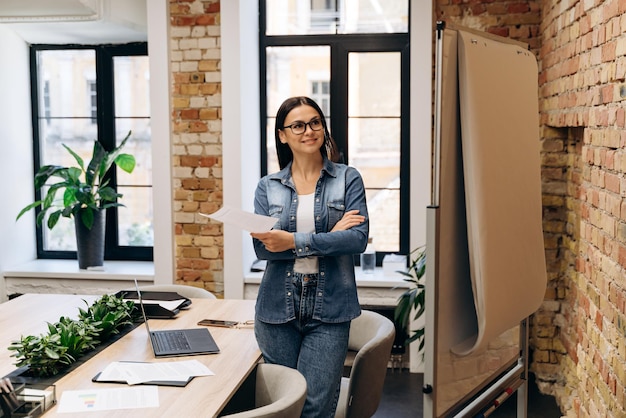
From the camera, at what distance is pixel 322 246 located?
2.96m

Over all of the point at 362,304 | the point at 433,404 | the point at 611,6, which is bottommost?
the point at 362,304

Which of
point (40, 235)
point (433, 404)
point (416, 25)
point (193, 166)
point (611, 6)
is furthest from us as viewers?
point (40, 235)

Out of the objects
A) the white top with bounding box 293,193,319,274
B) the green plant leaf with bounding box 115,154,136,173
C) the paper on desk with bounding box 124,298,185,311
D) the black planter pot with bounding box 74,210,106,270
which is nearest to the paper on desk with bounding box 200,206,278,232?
the white top with bounding box 293,193,319,274

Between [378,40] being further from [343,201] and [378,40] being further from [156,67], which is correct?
[343,201]

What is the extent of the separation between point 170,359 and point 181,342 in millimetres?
187

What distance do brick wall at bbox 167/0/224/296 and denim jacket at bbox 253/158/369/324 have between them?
2.28 m

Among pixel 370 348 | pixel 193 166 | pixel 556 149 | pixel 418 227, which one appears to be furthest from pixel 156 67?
pixel 370 348

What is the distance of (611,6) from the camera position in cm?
293

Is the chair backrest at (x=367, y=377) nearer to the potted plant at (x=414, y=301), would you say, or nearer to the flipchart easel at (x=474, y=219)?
the flipchart easel at (x=474, y=219)

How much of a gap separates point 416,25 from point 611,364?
2777 mm

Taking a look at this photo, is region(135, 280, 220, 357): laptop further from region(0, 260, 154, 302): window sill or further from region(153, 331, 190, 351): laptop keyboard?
region(0, 260, 154, 302): window sill

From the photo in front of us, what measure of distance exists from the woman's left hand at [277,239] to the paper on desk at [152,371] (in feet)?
Answer: 1.66

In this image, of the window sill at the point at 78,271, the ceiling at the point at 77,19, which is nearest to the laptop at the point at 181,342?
the window sill at the point at 78,271

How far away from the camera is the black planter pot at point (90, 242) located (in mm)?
5656
